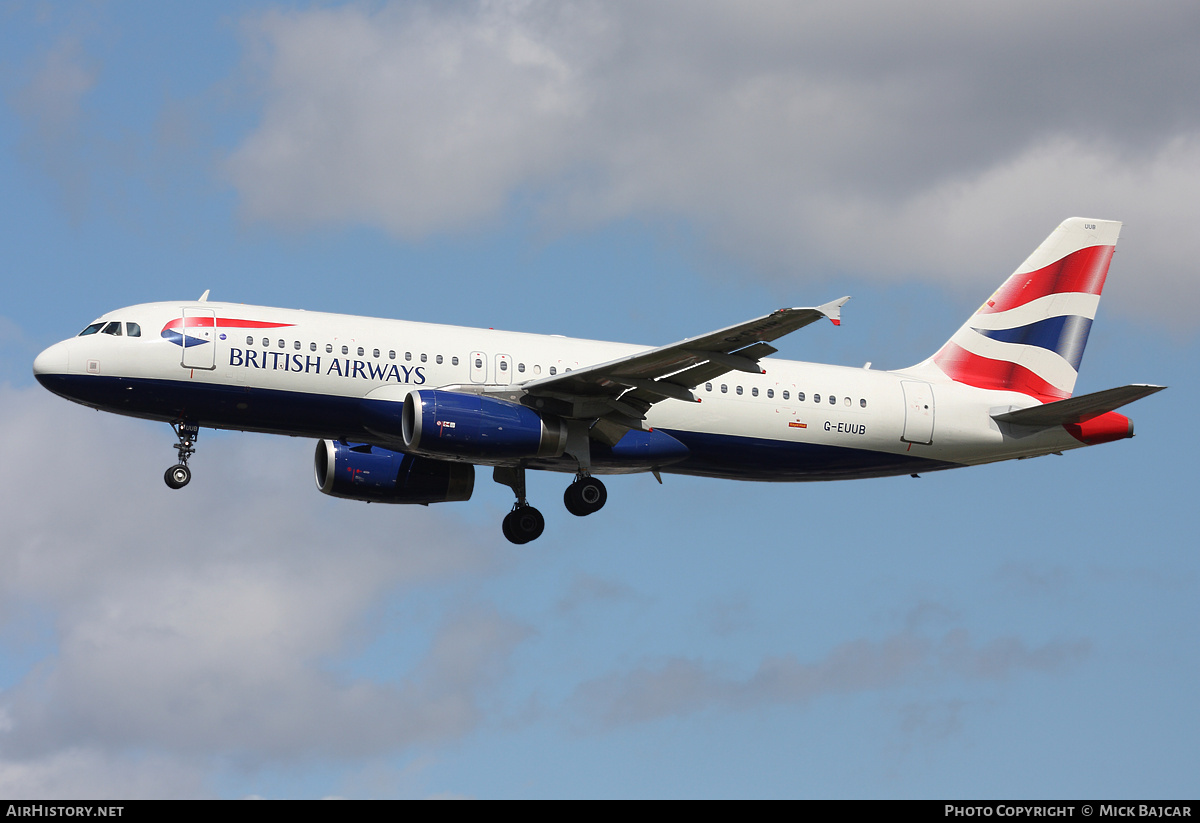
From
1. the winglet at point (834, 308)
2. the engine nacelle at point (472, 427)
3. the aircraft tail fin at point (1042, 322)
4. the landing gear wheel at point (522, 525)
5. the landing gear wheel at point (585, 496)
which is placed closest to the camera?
the winglet at point (834, 308)

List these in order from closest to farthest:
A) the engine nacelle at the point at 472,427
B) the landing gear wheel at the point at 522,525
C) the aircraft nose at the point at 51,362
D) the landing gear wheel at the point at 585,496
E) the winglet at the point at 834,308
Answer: the winglet at the point at 834,308, the engine nacelle at the point at 472,427, the aircraft nose at the point at 51,362, the landing gear wheel at the point at 585,496, the landing gear wheel at the point at 522,525

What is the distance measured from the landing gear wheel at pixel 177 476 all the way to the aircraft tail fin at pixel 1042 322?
20.3 meters

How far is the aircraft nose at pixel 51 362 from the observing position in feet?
109

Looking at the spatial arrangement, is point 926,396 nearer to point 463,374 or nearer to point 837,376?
point 837,376

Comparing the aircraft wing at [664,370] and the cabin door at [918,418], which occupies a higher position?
the cabin door at [918,418]

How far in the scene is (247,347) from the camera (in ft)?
110

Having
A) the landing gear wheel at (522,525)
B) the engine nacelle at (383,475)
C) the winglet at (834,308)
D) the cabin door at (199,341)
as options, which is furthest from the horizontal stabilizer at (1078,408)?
the cabin door at (199,341)

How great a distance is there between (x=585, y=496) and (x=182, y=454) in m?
9.77

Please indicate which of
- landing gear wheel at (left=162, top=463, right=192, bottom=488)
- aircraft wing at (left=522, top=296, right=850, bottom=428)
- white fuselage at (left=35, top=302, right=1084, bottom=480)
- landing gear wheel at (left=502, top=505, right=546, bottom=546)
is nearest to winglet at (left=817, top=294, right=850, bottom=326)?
aircraft wing at (left=522, top=296, right=850, bottom=428)

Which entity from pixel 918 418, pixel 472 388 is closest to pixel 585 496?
pixel 472 388

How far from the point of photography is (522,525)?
37844mm

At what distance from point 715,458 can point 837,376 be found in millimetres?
4245

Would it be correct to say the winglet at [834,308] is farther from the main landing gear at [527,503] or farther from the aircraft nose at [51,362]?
the aircraft nose at [51,362]

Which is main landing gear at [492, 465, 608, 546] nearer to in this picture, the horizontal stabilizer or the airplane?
the airplane
